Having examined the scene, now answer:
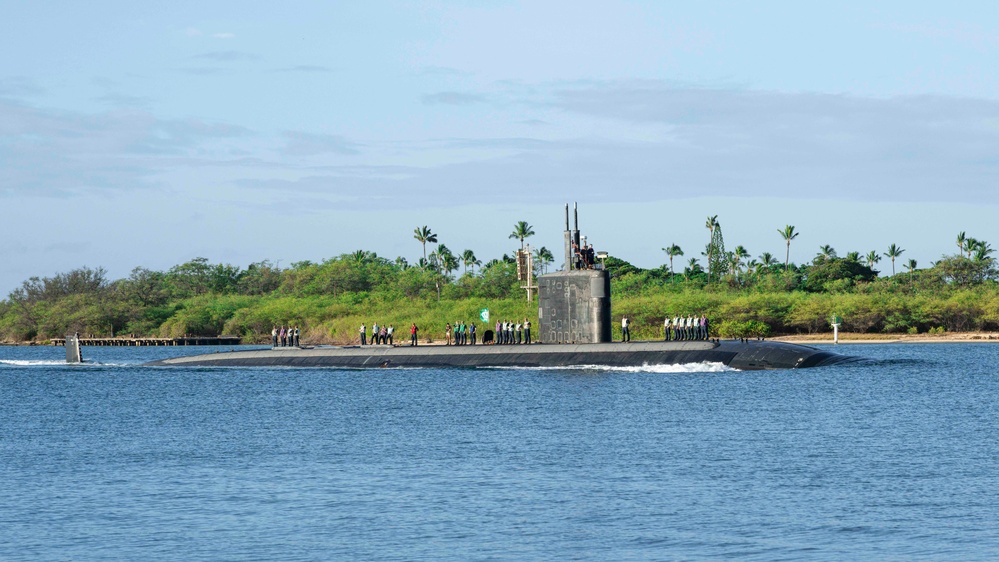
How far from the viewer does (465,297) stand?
12362cm

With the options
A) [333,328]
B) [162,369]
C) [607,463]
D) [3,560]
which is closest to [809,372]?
[607,463]

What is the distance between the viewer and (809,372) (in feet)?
169

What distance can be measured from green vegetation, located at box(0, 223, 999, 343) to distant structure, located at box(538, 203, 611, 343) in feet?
131

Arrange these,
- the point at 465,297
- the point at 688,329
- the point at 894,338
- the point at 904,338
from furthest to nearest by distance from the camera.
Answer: the point at 465,297 → the point at 894,338 → the point at 904,338 → the point at 688,329

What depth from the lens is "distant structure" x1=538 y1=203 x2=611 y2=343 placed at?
155 ft

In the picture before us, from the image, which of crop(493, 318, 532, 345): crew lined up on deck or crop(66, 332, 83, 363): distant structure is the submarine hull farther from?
crop(66, 332, 83, 363): distant structure

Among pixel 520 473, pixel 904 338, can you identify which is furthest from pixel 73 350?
pixel 904 338

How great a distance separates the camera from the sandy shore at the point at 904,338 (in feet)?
316

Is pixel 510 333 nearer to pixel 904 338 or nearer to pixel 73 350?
pixel 73 350

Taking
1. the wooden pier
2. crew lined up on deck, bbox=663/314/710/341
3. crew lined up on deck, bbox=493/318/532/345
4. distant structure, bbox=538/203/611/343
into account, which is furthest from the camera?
the wooden pier

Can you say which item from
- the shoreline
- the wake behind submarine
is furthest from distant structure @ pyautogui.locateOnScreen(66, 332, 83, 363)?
the shoreline

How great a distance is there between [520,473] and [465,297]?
98.7m

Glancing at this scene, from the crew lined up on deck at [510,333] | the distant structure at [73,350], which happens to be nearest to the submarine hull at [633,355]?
the crew lined up on deck at [510,333]

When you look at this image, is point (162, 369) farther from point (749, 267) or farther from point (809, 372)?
point (749, 267)
